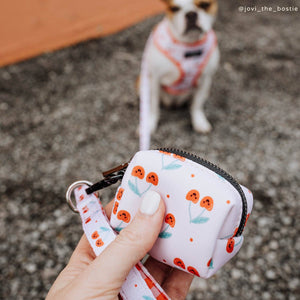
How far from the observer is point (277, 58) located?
3129mm

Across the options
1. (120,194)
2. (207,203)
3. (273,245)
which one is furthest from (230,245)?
(273,245)

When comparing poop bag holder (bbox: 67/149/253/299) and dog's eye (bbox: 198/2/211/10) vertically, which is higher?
dog's eye (bbox: 198/2/211/10)

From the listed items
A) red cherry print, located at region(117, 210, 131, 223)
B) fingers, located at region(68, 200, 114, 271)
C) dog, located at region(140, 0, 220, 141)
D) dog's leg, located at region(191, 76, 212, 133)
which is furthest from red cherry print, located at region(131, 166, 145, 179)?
dog's leg, located at region(191, 76, 212, 133)

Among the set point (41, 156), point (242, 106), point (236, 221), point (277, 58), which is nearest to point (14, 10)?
point (41, 156)

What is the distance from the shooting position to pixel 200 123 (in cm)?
235

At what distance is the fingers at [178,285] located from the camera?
1141 mm

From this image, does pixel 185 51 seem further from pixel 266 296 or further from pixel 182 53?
pixel 266 296

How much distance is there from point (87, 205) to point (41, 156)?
1353 mm

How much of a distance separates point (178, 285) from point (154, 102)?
1.42 meters

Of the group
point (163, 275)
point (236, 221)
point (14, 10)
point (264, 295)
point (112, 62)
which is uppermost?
point (236, 221)

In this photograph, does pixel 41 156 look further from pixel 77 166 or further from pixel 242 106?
pixel 242 106

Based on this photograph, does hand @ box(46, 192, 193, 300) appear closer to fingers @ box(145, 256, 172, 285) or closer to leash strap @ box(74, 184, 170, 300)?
leash strap @ box(74, 184, 170, 300)

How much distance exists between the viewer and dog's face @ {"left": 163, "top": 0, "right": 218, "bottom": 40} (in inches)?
71.9

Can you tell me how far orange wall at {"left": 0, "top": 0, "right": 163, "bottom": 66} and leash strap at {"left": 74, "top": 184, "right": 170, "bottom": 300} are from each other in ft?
8.67
